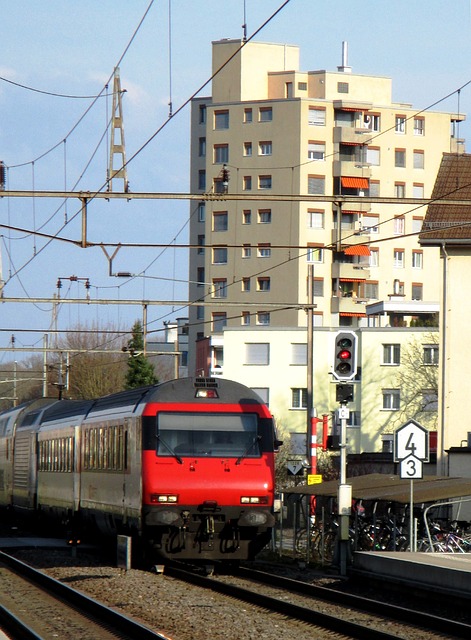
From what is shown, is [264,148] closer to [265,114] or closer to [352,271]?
[265,114]

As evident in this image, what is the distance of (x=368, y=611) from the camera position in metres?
15.6

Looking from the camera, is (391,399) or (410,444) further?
(391,399)

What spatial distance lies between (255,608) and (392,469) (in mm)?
29517

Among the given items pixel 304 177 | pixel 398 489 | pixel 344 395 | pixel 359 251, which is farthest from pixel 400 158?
pixel 344 395

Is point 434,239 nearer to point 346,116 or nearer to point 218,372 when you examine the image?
point 218,372

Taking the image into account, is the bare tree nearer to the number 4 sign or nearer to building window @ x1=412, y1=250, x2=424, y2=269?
building window @ x1=412, y1=250, x2=424, y2=269

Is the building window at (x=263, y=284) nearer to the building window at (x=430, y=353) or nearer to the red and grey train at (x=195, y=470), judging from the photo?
the building window at (x=430, y=353)

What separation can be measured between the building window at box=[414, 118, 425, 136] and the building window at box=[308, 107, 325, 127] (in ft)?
26.5

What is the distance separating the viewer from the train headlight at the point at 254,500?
20.0m

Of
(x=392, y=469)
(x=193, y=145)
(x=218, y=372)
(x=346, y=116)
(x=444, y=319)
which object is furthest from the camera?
(x=193, y=145)

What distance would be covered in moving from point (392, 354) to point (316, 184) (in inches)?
660

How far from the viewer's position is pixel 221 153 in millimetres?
87625

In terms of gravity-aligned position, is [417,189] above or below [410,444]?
above

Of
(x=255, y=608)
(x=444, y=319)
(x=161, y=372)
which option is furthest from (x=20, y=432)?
(x=161, y=372)
